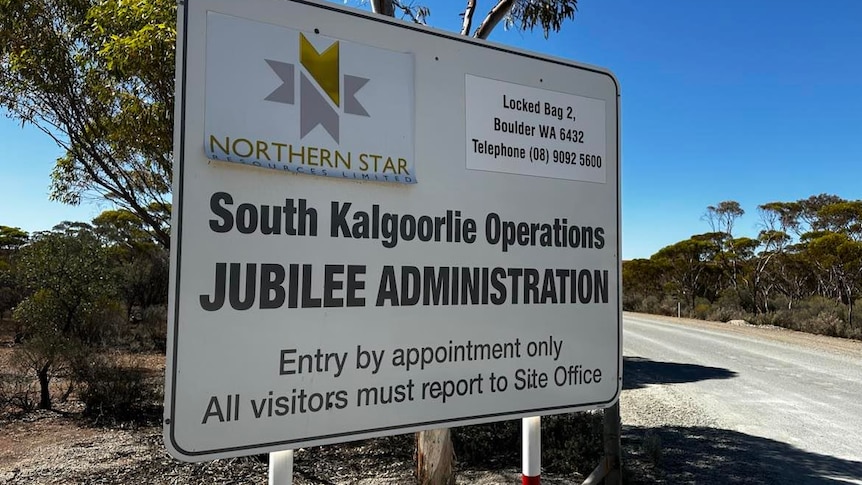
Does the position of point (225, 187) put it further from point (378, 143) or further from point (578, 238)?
point (578, 238)

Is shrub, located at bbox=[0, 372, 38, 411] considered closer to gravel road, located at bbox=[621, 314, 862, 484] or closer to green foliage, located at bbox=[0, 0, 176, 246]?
green foliage, located at bbox=[0, 0, 176, 246]

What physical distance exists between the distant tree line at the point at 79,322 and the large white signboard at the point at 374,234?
7072mm

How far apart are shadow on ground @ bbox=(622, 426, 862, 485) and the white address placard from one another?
3.91 m

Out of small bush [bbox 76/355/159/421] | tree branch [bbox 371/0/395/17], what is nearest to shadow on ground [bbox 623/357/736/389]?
small bush [bbox 76/355/159/421]

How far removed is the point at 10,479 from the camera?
16.8ft

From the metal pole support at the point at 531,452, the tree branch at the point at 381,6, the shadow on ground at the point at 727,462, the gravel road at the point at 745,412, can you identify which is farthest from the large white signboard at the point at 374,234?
the gravel road at the point at 745,412

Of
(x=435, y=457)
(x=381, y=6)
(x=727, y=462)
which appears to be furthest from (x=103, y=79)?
(x=727, y=462)

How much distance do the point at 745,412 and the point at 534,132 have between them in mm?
7544

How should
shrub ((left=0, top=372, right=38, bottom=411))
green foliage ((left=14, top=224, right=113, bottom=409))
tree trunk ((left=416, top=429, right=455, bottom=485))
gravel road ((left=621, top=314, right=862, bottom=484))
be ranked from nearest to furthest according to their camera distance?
tree trunk ((left=416, top=429, right=455, bottom=485))
gravel road ((left=621, top=314, right=862, bottom=484))
shrub ((left=0, top=372, right=38, bottom=411))
green foliage ((left=14, top=224, right=113, bottom=409))

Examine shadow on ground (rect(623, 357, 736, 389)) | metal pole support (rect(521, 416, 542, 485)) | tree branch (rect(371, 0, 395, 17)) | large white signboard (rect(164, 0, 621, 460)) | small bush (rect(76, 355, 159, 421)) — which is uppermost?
tree branch (rect(371, 0, 395, 17))

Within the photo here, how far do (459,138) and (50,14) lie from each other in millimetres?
7021

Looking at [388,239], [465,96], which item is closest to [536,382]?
[388,239]

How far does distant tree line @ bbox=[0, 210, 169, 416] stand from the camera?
25.4 feet

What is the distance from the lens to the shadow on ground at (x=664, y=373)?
10227 mm
